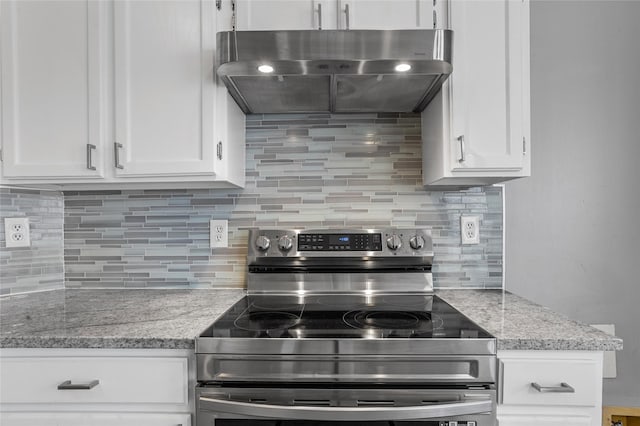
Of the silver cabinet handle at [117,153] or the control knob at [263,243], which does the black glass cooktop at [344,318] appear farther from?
the silver cabinet handle at [117,153]

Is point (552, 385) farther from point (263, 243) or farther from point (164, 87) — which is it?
point (164, 87)

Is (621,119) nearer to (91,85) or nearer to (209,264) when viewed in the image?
(209,264)

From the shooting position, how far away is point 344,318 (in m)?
1.26

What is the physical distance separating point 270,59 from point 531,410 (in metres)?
1.34

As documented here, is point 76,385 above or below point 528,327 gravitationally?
below

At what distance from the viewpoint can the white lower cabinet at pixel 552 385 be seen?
1034mm

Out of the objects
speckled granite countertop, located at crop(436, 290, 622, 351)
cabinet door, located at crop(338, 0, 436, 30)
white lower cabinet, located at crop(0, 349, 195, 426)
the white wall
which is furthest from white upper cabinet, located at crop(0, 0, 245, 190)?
the white wall

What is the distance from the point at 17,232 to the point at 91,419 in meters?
0.99

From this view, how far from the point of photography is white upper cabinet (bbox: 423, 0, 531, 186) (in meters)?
1.36

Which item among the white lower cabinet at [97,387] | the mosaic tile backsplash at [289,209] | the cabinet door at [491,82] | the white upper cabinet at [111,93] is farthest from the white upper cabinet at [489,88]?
the white lower cabinet at [97,387]

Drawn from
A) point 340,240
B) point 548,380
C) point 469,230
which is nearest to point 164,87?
point 340,240

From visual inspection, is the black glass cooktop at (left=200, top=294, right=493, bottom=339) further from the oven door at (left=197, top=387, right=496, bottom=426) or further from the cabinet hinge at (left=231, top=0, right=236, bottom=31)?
the cabinet hinge at (left=231, top=0, right=236, bottom=31)

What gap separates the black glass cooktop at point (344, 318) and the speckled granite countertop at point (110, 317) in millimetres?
97

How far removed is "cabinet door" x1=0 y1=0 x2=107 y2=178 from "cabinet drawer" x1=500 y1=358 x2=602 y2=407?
1.57 meters
